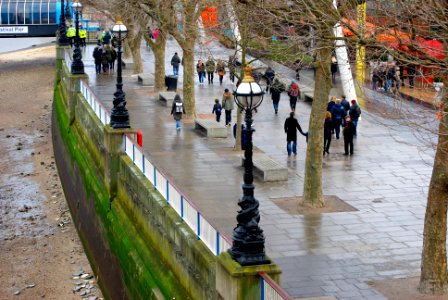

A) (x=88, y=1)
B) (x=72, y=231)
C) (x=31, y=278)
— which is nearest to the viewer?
(x=31, y=278)

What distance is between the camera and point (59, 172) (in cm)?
4028

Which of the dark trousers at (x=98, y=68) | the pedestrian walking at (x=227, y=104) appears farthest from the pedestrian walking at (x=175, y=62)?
the pedestrian walking at (x=227, y=104)

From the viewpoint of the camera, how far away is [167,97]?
39.7 metres

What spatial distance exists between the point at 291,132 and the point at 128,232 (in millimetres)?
7293

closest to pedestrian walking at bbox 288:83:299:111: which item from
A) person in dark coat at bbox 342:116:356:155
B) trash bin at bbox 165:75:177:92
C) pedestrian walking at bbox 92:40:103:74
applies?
person in dark coat at bbox 342:116:356:155

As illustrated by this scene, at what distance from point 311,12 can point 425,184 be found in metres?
7.95

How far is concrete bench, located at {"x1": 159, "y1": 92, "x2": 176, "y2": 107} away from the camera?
39.5m

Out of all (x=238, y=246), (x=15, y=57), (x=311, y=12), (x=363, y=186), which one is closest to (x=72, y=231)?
(x=363, y=186)

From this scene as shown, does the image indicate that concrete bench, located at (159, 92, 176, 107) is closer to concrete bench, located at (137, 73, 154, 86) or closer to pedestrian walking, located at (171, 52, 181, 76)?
concrete bench, located at (137, 73, 154, 86)

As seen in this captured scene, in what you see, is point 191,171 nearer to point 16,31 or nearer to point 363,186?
point 363,186

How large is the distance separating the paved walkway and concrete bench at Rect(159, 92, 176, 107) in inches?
37.7

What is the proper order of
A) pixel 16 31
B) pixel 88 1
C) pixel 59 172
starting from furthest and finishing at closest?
pixel 16 31 < pixel 88 1 < pixel 59 172

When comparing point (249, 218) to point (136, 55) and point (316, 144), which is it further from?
point (136, 55)

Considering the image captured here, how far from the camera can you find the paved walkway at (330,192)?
720 inches
